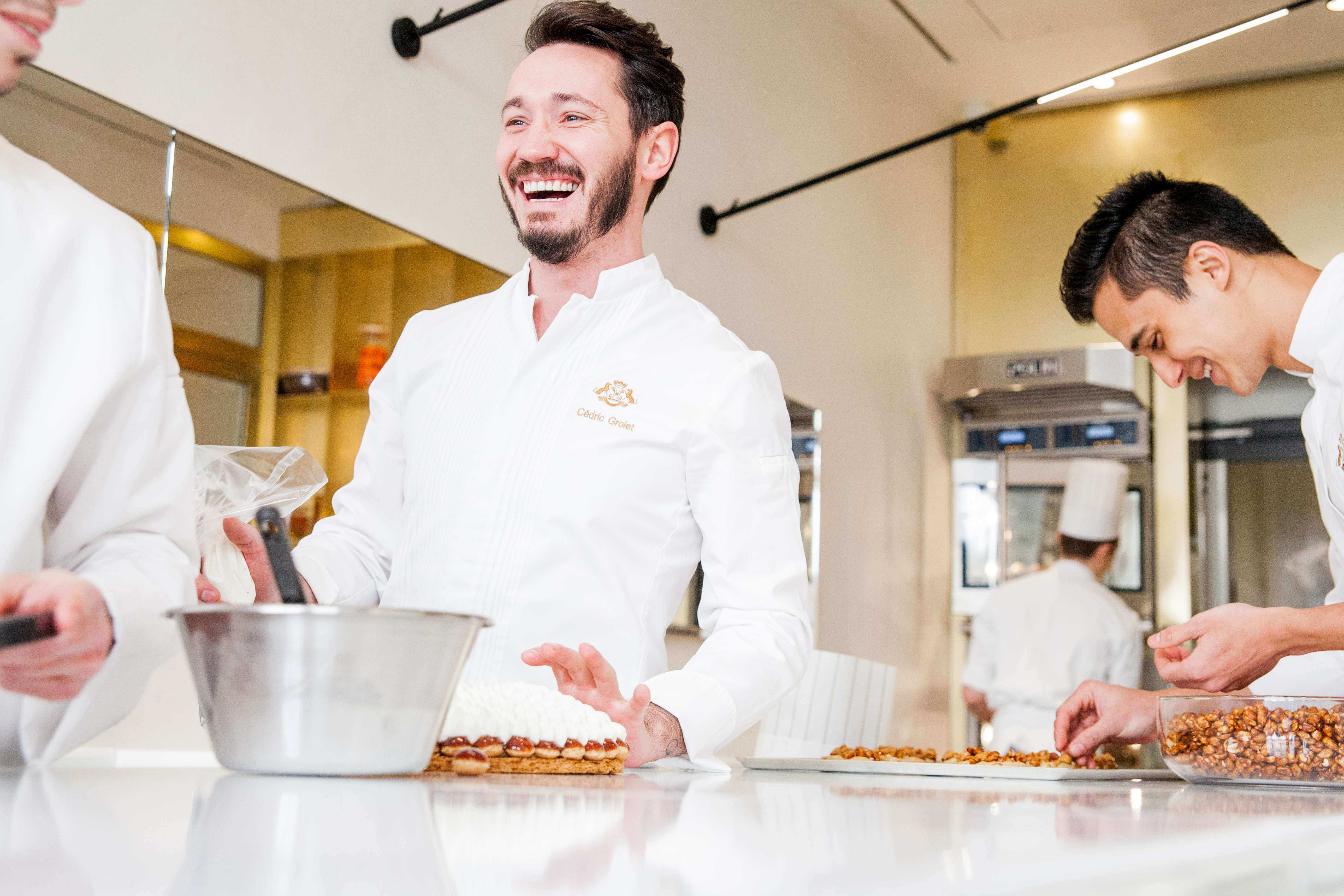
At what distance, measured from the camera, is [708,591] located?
55.9 inches

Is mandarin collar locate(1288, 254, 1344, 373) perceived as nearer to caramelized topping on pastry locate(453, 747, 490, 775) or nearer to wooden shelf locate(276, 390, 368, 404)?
caramelized topping on pastry locate(453, 747, 490, 775)

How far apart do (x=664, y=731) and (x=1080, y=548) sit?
3899mm

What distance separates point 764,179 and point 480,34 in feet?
4.83

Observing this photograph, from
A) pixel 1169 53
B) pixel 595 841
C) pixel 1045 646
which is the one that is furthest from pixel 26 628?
pixel 1045 646

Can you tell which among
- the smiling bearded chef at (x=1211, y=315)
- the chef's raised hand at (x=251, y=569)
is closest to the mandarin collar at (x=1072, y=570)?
the smiling bearded chef at (x=1211, y=315)

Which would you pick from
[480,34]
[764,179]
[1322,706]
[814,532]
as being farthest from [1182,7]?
[1322,706]

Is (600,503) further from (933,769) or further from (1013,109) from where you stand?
(1013,109)

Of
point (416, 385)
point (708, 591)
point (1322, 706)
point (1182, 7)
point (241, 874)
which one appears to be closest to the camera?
point (241, 874)

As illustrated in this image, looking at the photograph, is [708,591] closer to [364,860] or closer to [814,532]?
[364,860]

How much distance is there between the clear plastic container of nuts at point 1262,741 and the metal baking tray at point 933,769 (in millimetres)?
91

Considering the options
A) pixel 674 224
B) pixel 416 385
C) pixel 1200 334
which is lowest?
pixel 416 385

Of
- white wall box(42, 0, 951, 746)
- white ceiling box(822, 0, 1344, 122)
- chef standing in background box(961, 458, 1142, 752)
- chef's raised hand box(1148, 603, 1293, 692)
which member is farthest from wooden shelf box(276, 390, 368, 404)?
white ceiling box(822, 0, 1344, 122)

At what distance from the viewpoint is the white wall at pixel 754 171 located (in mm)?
2109

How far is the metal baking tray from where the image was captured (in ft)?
4.35
